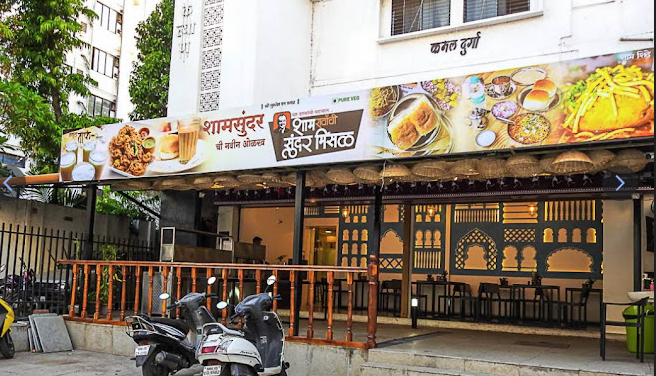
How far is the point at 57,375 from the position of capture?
334 inches

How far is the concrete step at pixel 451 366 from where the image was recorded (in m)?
7.07

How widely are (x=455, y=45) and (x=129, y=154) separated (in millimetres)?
5871

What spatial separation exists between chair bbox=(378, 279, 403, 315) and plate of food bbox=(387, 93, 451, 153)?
18.7 feet

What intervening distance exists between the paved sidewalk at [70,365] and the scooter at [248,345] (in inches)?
73.7

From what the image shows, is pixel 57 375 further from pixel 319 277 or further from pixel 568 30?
pixel 568 30

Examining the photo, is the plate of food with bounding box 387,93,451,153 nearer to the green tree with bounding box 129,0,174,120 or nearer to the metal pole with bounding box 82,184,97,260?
the metal pole with bounding box 82,184,97,260

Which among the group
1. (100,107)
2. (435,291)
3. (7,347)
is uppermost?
(100,107)

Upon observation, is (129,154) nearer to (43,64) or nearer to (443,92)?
(443,92)

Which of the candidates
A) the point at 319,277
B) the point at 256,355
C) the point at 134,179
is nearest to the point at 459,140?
the point at 256,355

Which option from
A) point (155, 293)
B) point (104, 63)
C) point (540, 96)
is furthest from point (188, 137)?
point (104, 63)

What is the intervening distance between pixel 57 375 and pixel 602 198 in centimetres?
881

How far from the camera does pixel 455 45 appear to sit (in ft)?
37.8

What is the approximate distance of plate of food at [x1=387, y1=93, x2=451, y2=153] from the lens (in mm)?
8031

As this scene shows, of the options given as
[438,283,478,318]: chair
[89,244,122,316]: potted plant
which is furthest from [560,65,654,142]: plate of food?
Result: [89,244,122,316]: potted plant
